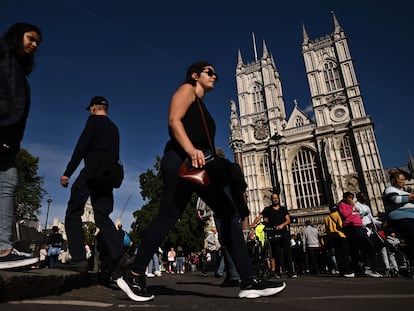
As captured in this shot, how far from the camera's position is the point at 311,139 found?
37.7m

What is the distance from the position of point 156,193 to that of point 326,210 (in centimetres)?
2031

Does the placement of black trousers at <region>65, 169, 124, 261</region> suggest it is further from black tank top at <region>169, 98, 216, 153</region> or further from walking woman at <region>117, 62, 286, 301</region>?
black tank top at <region>169, 98, 216, 153</region>

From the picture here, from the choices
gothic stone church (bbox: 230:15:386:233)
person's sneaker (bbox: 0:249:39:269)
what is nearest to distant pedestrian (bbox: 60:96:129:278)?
person's sneaker (bbox: 0:249:39:269)

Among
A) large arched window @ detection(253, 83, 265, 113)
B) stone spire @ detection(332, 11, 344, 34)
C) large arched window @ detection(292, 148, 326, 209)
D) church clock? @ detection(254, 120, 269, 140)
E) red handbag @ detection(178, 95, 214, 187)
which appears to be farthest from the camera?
large arched window @ detection(253, 83, 265, 113)

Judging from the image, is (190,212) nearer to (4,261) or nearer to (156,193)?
(156,193)

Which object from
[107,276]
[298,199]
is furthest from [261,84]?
[107,276]

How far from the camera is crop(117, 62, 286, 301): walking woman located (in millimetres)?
2266

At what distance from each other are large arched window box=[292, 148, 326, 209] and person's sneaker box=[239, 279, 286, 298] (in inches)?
1442

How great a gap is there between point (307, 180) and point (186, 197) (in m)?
37.7

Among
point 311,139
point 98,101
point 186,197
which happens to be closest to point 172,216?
point 186,197

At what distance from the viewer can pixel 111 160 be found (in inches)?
136

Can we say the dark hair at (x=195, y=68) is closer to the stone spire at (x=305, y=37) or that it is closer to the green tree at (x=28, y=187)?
the green tree at (x=28, y=187)

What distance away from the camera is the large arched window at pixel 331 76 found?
37938 millimetres

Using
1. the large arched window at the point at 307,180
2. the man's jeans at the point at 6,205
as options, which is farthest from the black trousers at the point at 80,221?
the large arched window at the point at 307,180
